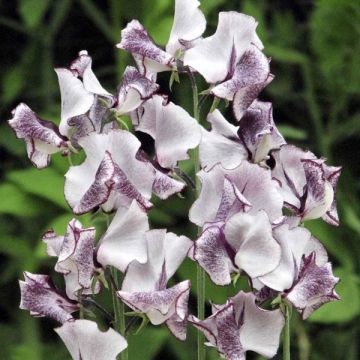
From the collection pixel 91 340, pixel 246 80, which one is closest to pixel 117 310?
pixel 91 340

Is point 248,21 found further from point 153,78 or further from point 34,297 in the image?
point 34,297

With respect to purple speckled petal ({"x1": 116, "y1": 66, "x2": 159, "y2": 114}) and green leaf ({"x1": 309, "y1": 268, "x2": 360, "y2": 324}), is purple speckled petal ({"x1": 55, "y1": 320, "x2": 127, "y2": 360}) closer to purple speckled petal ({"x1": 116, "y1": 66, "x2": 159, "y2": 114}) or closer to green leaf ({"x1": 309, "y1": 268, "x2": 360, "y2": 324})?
purple speckled petal ({"x1": 116, "y1": 66, "x2": 159, "y2": 114})

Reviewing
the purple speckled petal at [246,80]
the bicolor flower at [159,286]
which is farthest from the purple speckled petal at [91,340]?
the purple speckled petal at [246,80]

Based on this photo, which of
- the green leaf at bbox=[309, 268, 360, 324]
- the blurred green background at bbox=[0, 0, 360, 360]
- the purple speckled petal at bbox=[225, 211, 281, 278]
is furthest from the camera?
the blurred green background at bbox=[0, 0, 360, 360]

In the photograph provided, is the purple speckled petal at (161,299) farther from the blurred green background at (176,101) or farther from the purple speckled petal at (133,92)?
the blurred green background at (176,101)

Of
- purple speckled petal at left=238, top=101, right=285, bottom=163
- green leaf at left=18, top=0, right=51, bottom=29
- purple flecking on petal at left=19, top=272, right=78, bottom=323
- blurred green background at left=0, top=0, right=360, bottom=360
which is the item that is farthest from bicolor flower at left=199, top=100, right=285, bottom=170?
green leaf at left=18, top=0, right=51, bottom=29
